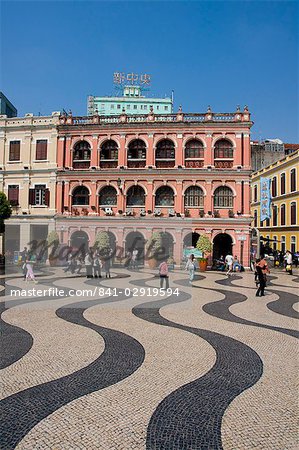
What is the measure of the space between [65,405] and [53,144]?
108ft

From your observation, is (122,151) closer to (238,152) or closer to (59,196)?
(59,196)

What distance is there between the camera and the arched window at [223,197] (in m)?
33.1

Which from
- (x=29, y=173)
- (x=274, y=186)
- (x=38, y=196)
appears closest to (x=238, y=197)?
(x=274, y=186)

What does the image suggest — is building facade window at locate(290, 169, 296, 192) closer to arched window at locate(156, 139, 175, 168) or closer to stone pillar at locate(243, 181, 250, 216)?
stone pillar at locate(243, 181, 250, 216)

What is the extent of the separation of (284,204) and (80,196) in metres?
23.1

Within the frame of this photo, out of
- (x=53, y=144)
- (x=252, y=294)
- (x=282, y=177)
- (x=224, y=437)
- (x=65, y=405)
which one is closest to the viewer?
(x=224, y=437)

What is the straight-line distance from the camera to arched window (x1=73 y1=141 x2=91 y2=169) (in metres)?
35.6

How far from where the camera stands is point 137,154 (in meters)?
34.9

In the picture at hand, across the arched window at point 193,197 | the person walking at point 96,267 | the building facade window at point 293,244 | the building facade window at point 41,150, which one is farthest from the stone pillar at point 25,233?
the building facade window at point 293,244

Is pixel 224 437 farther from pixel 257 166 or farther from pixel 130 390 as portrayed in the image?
pixel 257 166

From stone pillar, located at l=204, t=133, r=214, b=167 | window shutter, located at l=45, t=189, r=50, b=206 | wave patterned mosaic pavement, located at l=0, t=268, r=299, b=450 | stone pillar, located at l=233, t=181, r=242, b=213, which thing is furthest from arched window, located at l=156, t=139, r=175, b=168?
wave patterned mosaic pavement, located at l=0, t=268, r=299, b=450

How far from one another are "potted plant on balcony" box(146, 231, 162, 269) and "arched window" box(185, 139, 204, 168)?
773cm

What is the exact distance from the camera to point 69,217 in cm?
3488

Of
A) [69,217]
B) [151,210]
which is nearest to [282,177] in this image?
[151,210]
